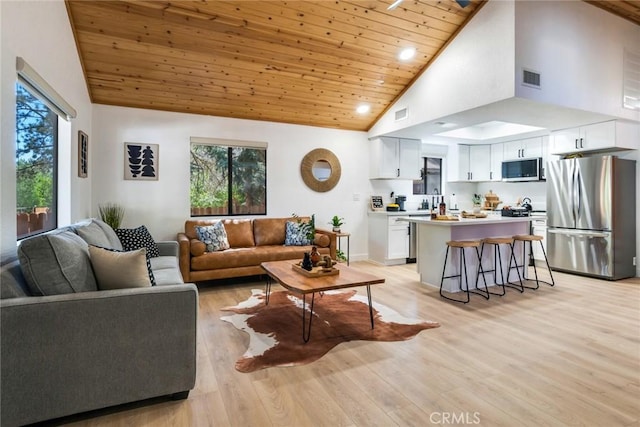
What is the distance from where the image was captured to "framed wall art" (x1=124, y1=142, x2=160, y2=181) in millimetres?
4676

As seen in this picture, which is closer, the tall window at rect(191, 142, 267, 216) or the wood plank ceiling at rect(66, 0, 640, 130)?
the wood plank ceiling at rect(66, 0, 640, 130)

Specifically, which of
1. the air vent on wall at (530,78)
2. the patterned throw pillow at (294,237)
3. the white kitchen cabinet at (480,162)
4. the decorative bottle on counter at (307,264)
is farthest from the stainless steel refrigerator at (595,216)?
the decorative bottle on counter at (307,264)

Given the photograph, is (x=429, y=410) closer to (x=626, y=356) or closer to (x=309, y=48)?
(x=626, y=356)

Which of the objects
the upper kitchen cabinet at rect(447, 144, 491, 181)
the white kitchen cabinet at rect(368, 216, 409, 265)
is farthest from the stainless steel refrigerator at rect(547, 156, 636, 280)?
the white kitchen cabinet at rect(368, 216, 409, 265)

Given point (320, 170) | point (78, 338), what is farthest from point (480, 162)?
point (78, 338)

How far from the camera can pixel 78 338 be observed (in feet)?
5.69

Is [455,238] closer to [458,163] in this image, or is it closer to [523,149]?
[523,149]

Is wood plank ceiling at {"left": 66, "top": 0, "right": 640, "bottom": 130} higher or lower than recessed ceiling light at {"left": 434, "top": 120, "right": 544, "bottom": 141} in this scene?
higher

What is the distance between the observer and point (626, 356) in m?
2.52

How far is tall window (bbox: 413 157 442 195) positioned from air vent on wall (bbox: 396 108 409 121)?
195 centimetres

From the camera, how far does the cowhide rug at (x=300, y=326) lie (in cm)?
253

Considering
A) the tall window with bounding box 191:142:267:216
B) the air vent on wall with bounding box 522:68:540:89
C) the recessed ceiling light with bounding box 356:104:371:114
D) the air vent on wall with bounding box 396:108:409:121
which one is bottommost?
the tall window with bounding box 191:142:267:216

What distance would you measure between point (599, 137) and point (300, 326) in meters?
5.09

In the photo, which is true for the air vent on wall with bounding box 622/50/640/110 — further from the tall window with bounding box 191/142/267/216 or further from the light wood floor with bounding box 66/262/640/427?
the tall window with bounding box 191/142/267/216
